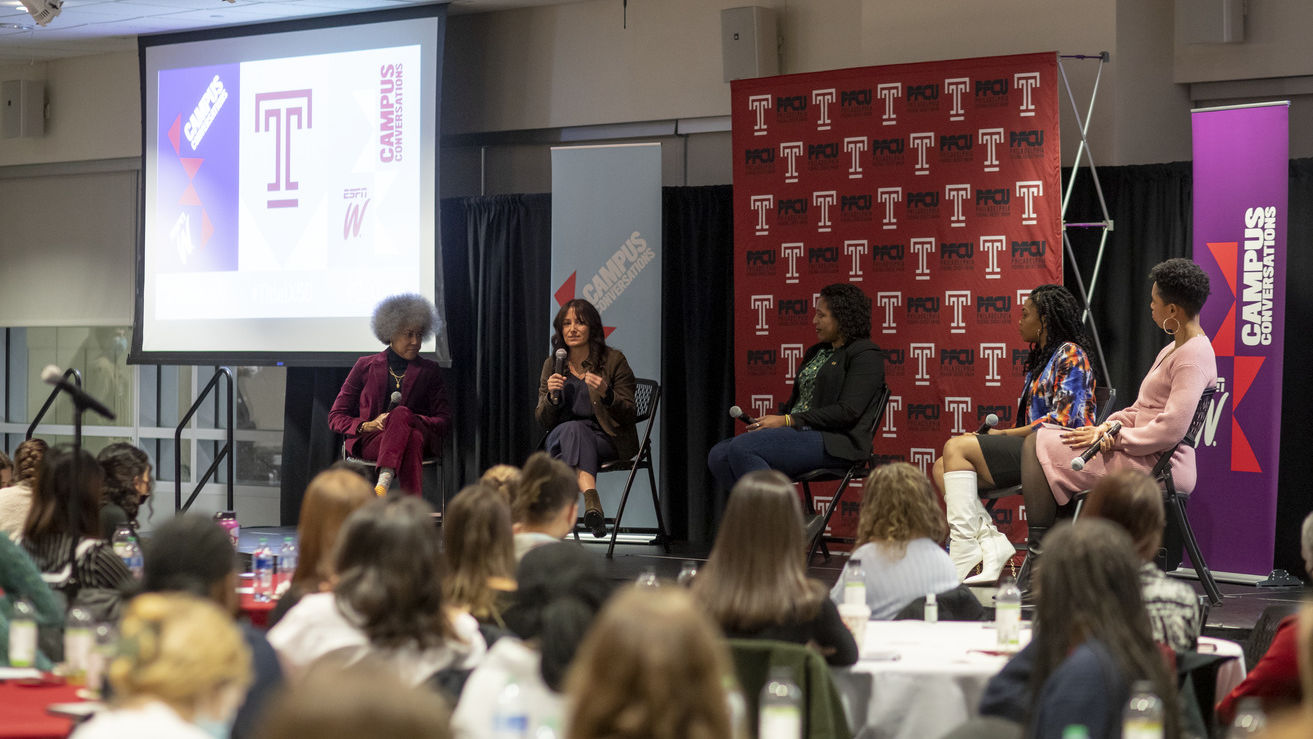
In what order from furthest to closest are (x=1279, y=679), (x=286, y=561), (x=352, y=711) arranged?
(x=286, y=561) → (x=1279, y=679) → (x=352, y=711)

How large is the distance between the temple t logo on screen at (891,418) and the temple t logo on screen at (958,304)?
1.39 feet

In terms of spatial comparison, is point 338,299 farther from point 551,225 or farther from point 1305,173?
point 1305,173

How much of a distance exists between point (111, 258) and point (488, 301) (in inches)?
130

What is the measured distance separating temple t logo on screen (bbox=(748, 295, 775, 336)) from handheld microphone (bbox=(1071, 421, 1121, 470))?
7.40ft

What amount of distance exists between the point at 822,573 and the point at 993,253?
170 centimetres

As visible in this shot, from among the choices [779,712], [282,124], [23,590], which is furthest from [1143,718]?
[282,124]

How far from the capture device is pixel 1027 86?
20.9 ft

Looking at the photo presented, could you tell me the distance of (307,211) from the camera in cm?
832

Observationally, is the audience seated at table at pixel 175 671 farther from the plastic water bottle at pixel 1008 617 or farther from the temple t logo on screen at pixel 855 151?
the temple t logo on screen at pixel 855 151

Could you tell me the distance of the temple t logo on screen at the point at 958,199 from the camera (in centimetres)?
657

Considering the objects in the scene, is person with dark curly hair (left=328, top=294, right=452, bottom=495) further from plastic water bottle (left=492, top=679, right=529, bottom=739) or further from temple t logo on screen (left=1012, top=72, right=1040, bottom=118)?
plastic water bottle (left=492, top=679, right=529, bottom=739)

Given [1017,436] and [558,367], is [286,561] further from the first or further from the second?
[1017,436]

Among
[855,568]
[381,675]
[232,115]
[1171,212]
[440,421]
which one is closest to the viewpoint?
[381,675]

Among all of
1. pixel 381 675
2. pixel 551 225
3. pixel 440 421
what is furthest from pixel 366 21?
pixel 381 675
